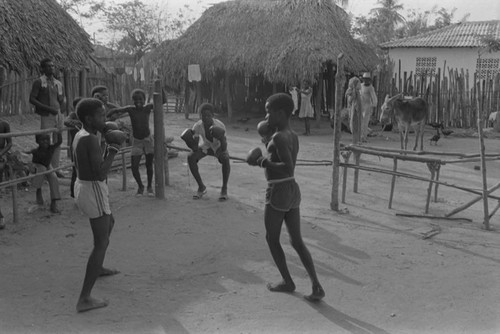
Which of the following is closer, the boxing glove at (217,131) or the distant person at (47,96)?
the boxing glove at (217,131)

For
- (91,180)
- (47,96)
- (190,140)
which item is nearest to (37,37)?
(47,96)

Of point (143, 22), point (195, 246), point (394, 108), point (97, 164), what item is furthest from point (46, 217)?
point (143, 22)

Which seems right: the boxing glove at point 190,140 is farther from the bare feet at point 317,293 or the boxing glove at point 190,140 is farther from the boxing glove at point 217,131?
the bare feet at point 317,293

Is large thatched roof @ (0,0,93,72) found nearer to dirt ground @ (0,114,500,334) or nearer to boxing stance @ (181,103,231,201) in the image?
dirt ground @ (0,114,500,334)

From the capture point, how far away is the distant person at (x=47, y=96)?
22.9 feet

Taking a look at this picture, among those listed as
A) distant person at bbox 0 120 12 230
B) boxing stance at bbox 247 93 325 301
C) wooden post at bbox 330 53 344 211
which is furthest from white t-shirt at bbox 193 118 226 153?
boxing stance at bbox 247 93 325 301

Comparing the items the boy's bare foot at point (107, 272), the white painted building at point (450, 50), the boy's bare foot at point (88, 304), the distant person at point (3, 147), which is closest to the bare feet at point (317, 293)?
the boy's bare foot at point (88, 304)

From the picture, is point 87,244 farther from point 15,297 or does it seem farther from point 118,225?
point 15,297

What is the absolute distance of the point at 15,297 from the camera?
3.82 m

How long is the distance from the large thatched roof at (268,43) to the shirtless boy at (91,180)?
452 inches

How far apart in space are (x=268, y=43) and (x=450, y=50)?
13.0m

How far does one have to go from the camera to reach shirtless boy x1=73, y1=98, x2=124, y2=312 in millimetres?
3559

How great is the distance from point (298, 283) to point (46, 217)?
3.28 meters

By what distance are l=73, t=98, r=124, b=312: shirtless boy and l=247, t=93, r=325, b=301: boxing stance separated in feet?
3.44
